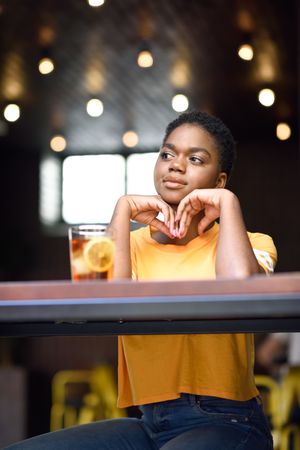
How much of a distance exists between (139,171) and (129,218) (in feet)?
23.2

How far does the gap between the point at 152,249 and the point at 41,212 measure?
7401 millimetres

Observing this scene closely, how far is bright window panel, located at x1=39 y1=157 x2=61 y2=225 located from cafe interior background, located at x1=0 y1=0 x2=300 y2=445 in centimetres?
1

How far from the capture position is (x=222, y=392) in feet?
5.31

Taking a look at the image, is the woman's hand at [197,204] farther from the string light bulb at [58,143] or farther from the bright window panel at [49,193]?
the bright window panel at [49,193]

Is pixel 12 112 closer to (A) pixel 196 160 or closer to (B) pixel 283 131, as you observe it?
(B) pixel 283 131

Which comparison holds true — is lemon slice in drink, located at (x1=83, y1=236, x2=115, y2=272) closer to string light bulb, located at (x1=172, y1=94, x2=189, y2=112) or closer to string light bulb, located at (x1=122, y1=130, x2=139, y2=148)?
string light bulb, located at (x1=172, y1=94, x2=189, y2=112)

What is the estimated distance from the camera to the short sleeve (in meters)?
1.76

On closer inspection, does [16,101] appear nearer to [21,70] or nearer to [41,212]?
[21,70]

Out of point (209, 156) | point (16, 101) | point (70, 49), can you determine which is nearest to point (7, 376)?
point (16, 101)

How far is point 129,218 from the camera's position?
67.1 inches

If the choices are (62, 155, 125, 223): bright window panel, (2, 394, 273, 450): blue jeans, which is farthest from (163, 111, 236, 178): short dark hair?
(62, 155, 125, 223): bright window panel

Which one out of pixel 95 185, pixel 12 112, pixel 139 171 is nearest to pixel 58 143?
pixel 95 185

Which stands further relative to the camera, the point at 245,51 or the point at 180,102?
the point at 180,102

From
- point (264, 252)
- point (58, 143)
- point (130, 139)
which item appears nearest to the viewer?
point (264, 252)
